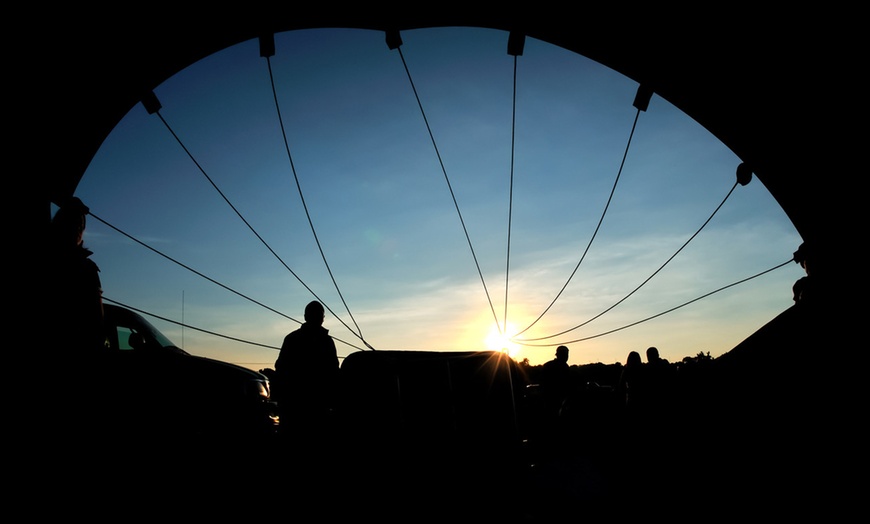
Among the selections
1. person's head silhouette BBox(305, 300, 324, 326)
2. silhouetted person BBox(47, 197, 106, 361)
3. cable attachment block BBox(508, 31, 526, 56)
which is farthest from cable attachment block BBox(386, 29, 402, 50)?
silhouetted person BBox(47, 197, 106, 361)

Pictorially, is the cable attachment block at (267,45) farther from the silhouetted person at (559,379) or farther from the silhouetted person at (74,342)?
the silhouetted person at (559,379)

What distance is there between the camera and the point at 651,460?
4.66 meters

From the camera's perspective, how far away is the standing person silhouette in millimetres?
4547

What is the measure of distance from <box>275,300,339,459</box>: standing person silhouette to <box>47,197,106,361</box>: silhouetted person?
6.21 ft

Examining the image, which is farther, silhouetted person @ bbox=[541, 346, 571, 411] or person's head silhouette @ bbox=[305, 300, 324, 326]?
silhouetted person @ bbox=[541, 346, 571, 411]

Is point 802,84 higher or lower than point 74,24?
lower

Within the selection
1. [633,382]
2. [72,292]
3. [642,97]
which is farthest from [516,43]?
[72,292]

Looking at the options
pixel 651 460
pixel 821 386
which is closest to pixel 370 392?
pixel 651 460

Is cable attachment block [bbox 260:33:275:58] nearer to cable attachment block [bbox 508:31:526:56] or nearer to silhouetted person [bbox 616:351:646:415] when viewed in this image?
cable attachment block [bbox 508:31:526:56]

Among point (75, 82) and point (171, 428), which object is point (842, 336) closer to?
point (171, 428)

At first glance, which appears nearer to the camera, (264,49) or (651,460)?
(651,460)

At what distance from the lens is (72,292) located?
110 inches

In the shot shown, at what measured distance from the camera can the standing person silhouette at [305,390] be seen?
455 centimetres

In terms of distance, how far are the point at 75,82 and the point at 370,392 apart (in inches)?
228
